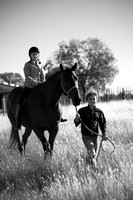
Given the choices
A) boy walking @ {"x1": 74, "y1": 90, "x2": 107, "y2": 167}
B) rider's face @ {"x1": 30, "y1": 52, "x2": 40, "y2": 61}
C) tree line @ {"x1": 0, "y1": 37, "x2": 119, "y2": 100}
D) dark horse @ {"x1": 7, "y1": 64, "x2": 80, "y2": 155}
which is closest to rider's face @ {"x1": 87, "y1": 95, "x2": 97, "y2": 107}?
boy walking @ {"x1": 74, "y1": 90, "x2": 107, "y2": 167}

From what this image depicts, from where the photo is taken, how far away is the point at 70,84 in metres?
4.47

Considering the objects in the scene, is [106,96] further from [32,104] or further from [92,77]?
[32,104]

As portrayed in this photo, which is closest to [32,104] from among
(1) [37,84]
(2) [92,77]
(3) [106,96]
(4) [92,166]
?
(1) [37,84]

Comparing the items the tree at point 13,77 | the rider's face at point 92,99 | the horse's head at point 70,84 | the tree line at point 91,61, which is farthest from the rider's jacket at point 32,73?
the tree at point 13,77

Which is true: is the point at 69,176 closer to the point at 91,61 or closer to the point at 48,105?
the point at 48,105

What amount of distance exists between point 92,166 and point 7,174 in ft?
5.82

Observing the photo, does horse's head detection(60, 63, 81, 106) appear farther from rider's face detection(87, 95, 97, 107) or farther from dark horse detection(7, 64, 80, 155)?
rider's face detection(87, 95, 97, 107)

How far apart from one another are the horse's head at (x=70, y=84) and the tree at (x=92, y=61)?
45.6 metres

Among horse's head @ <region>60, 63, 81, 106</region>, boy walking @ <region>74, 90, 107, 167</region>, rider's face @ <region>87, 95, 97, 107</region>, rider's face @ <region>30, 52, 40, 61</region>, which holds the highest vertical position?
rider's face @ <region>30, 52, 40, 61</region>

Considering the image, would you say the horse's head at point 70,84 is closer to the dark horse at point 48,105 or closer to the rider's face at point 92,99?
the dark horse at point 48,105

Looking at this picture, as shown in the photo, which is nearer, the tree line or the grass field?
the grass field

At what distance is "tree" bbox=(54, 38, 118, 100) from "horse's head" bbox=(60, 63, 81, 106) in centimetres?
4557

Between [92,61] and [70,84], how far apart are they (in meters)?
47.6

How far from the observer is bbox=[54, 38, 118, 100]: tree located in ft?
165
